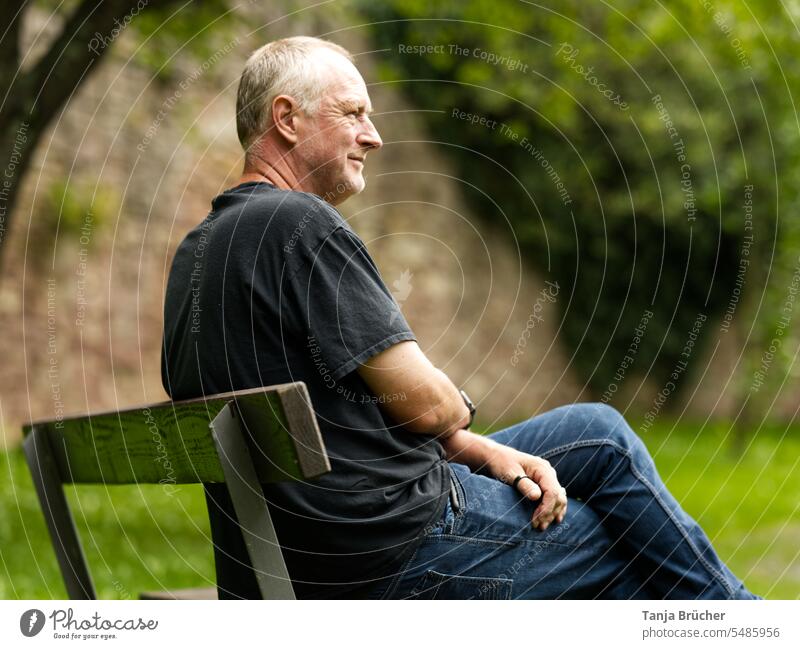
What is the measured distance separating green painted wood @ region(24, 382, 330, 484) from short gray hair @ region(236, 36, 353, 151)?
712mm

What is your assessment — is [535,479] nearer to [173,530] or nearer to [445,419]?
[445,419]

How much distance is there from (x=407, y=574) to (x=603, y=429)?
558 millimetres

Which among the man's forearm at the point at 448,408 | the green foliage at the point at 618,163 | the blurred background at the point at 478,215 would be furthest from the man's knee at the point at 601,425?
the green foliage at the point at 618,163

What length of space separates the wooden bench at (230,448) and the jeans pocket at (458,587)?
0.32 metres

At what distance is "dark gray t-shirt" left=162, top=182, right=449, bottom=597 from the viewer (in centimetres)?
202

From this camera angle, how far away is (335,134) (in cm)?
233

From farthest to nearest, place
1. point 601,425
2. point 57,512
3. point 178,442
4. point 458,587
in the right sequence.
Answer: point 57,512
point 601,425
point 458,587
point 178,442

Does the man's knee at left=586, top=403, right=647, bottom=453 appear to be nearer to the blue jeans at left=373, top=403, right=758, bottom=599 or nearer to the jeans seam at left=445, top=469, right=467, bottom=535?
the blue jeans at left=373, top=403, right=758, bottom=599

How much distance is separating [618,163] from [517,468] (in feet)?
36.5

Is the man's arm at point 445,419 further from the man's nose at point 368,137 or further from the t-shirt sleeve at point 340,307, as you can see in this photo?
the man's nose at point 368,137

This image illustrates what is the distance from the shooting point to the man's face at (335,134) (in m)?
2.31

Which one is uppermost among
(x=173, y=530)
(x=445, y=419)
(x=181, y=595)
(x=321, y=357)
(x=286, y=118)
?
(x=286, y=118)
